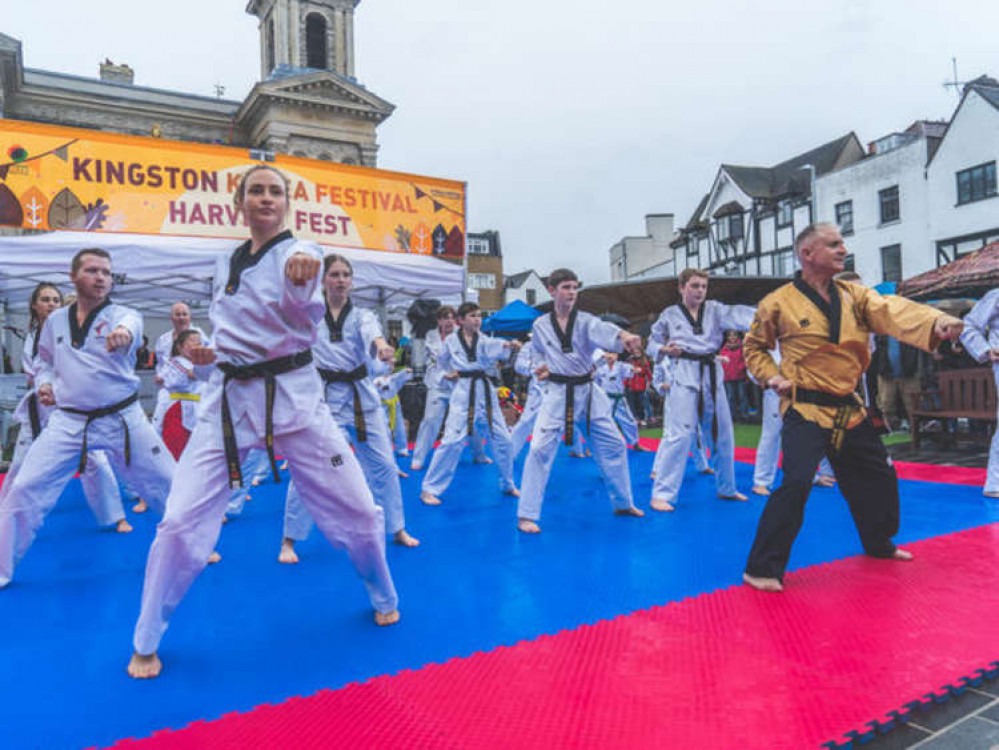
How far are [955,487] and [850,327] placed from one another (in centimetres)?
310

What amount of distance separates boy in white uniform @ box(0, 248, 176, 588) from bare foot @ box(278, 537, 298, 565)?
2.50 feet

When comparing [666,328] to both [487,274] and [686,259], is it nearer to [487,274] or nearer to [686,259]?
[686,259]

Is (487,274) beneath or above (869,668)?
above

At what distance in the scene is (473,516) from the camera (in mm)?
5066

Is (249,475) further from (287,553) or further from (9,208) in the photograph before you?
(9,208)

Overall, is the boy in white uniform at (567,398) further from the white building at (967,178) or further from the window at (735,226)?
the window at (735,226)

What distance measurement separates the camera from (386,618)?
2832mm

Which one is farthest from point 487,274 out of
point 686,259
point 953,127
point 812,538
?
point 812,538

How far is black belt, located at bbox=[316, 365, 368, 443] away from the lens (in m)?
4.20

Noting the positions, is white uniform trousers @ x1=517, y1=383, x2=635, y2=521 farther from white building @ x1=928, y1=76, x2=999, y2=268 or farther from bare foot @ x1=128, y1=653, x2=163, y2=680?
white building @ x1=928, y1=76, x2=999, y2=268

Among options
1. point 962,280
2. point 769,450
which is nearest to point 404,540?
point 769,450

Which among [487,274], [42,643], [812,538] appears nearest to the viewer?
[42,643]

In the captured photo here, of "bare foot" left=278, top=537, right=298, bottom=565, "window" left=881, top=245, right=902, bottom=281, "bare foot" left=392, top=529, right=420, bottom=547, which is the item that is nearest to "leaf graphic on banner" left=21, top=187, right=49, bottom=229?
"bare foot" left=278, top=537, right=298, bottom=565

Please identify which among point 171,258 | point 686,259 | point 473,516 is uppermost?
point 686,259
